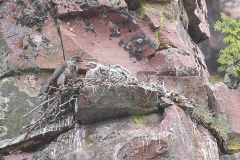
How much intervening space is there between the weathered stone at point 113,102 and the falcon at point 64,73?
0.87 metres

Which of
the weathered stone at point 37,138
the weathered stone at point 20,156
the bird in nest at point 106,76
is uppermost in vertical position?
the bird in nest at point 106,76

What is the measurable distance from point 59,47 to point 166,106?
2.13 meters

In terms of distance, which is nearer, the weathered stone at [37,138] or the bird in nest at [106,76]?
the bird in nest at [106,76]

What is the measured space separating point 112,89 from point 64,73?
42.8 inches

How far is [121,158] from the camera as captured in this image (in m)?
4.77

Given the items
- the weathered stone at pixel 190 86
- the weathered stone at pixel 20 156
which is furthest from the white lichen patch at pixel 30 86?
the weathered stone at pixel 190 86

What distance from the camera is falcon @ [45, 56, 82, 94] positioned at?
5.90 metres

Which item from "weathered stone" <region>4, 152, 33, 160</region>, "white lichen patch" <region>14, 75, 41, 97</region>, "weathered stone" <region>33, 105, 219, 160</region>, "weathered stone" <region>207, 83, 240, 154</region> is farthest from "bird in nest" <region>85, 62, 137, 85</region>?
"weathered stone" <region>207, 83, 240, 154</region>

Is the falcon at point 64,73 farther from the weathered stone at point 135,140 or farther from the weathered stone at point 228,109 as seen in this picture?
the weathered stone at point 228,109

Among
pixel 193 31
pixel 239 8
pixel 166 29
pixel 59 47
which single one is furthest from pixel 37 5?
pixel 239 8

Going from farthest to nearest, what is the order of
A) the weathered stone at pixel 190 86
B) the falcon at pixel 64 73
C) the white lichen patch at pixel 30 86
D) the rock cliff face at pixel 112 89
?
the weathered stone at pixel 190 86 → the white lichen patch at pixel 30 86 → the falcon at pixel 64 73 → the rock cliff face at pixel 112 89

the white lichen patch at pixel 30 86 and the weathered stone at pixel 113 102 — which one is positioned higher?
the white lichen patch at pixel 30 86

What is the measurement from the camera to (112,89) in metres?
5.06

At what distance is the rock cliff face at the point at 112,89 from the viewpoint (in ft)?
16.5
